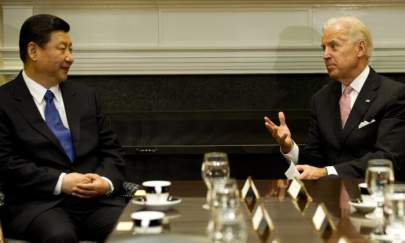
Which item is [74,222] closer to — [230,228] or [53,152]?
[53,152]

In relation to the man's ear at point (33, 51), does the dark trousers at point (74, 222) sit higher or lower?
lower

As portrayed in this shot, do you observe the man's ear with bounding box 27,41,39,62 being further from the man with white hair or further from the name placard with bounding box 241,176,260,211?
the name placard with bounding box 241,176,260,211

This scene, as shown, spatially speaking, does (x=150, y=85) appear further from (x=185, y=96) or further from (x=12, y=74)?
(x=12, y=74)

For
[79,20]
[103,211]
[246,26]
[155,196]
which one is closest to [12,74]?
[79,20]

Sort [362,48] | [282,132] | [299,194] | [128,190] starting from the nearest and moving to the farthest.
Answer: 1. [299,194]
2. [128,190]
3. [282,132]
4. [362,48]

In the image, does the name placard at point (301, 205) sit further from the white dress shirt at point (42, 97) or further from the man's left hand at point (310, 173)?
the white dress shirt at point (42, 97)

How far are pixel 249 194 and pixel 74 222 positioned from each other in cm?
90

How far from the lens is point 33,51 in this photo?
3.24 meters

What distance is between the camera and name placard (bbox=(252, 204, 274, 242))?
6.02ft

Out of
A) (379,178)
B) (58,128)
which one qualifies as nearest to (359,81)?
(58,128)

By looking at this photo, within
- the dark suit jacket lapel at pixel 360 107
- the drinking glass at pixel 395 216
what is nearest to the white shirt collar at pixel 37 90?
the dark suit jacket lapel at pixel 360 107

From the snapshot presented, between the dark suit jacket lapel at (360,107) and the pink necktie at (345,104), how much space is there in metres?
0.07

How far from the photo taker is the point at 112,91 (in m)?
4.79

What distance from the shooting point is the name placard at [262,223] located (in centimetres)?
183
